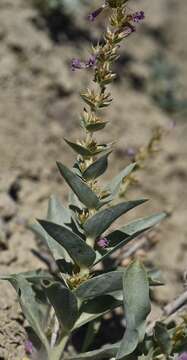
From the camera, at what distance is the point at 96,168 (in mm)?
2586

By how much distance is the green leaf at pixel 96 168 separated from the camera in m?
2.55

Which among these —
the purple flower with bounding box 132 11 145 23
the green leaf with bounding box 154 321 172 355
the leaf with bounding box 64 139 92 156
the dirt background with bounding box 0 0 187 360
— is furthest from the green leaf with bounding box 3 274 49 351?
Result: the purple flower with bounding box 132 11 145 23

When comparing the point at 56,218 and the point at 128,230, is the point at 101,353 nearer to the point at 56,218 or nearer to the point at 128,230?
the point at 128,230

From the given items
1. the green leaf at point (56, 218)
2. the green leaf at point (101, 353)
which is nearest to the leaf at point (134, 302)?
the green leaf at point (101, 353)

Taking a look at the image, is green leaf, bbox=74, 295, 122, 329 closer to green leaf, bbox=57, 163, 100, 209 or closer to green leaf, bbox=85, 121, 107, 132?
green leaf, bbox=57, 163, 100, 209

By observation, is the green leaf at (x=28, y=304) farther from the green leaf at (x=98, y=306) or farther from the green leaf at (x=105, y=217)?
the green leaf at (x=105, y=217)

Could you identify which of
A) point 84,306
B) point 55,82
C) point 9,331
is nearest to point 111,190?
point 84,306

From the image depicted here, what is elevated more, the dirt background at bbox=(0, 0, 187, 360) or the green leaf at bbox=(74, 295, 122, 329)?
the dirt background at bbox=(0, 0, 187, 360)

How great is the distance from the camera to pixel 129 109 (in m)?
5.75

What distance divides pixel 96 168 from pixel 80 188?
0.11 m

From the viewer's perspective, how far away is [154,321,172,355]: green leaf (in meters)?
2.65

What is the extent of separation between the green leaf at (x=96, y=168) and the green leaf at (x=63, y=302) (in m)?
0.47

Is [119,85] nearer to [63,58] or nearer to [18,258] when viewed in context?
[63,58]

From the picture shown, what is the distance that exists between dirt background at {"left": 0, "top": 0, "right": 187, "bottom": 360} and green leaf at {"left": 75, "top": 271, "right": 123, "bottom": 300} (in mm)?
1200
